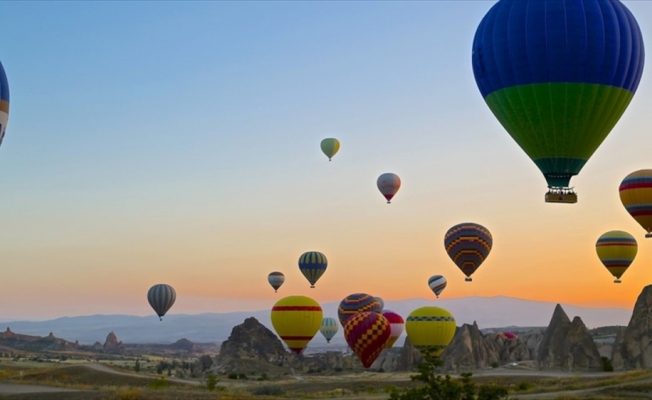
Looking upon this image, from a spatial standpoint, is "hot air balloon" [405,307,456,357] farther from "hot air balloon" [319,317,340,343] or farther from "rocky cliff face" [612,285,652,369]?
"hot air balloon" [319,317,340,343]

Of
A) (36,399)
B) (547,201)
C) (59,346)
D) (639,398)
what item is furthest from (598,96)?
(59,346)

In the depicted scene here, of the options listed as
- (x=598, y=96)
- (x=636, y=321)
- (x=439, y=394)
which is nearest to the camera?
(x=439, y=394)

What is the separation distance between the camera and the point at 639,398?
36.9 meters

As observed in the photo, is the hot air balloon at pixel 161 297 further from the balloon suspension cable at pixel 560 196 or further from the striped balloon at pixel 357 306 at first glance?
the balloon suspension cable at pixel 560 196

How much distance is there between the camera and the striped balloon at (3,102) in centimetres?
4362

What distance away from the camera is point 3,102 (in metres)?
43.8

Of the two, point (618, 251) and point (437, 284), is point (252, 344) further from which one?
point (618, 251)

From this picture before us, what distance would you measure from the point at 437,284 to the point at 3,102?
7366 cm

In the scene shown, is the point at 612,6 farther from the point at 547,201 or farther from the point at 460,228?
the point at 460,228

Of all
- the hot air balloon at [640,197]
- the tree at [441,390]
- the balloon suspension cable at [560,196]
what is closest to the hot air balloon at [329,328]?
the hot air balloon at [640,197]

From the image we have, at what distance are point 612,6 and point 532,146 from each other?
8.29 meters

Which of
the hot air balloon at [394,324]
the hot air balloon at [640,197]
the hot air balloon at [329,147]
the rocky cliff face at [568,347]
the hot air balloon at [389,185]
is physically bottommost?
the rocky cliff face at [568,347]

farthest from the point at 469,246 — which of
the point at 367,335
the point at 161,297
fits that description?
the point at 161,297

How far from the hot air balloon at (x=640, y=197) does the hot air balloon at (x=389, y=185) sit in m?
27.0
